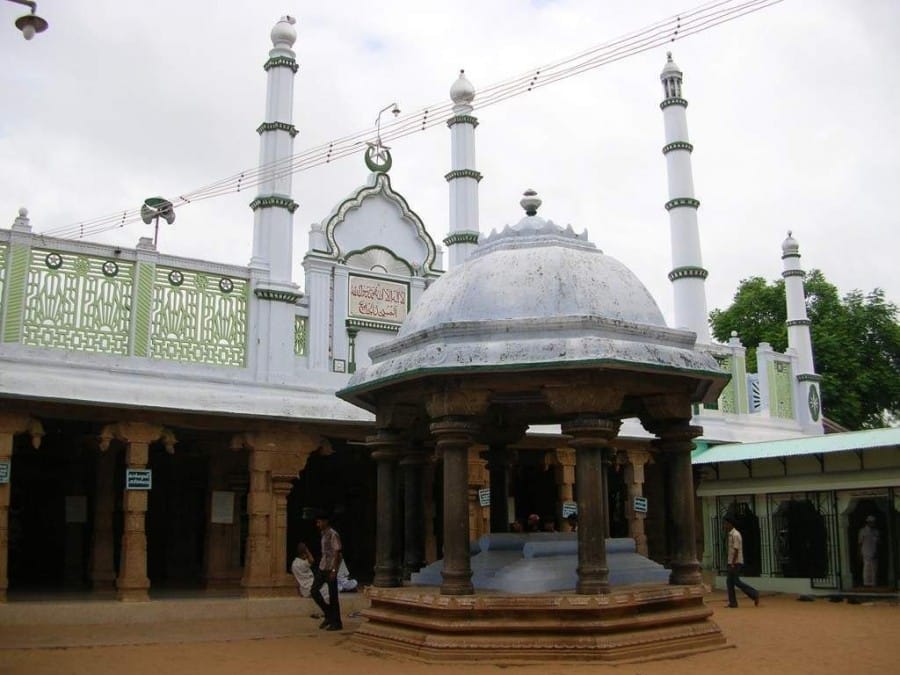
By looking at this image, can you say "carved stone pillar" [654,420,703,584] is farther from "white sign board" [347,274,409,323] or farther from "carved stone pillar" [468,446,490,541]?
"white sign board" [347,274,409,323]

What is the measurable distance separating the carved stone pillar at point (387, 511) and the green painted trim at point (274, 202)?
6022 millimetres

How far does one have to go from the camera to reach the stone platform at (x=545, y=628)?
21.1 ft

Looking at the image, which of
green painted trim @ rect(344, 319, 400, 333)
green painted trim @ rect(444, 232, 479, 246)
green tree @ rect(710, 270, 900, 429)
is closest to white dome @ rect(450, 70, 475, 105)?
green painted trim @ rect(444, 232, 479, 246)

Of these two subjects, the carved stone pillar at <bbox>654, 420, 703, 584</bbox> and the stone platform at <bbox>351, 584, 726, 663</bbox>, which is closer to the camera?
the stone platform at <bbox>351, 584, 726, 663</bbox>

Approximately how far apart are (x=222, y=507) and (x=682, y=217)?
35.0 feet

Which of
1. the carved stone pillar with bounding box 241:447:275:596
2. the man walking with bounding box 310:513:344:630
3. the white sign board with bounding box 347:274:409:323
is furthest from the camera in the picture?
the white sign board with bounding box 347:274:409:323

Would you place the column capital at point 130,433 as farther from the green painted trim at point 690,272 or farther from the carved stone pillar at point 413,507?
the green painted trim at point 690,272

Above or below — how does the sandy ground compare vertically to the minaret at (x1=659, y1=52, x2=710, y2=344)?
below

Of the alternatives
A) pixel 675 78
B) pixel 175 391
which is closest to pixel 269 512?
pixel 175 391

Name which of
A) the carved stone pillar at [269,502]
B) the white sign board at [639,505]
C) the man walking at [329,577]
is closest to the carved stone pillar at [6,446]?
the carved stone pillar at [269,502]

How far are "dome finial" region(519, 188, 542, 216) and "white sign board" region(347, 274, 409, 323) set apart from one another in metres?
5.42

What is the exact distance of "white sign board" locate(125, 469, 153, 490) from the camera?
35.6ft

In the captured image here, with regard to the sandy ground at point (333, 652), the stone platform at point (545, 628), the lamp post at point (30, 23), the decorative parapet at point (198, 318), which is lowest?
the sandy ground at point (333, 652)

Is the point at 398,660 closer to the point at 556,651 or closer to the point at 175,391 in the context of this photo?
the point at 556,651
